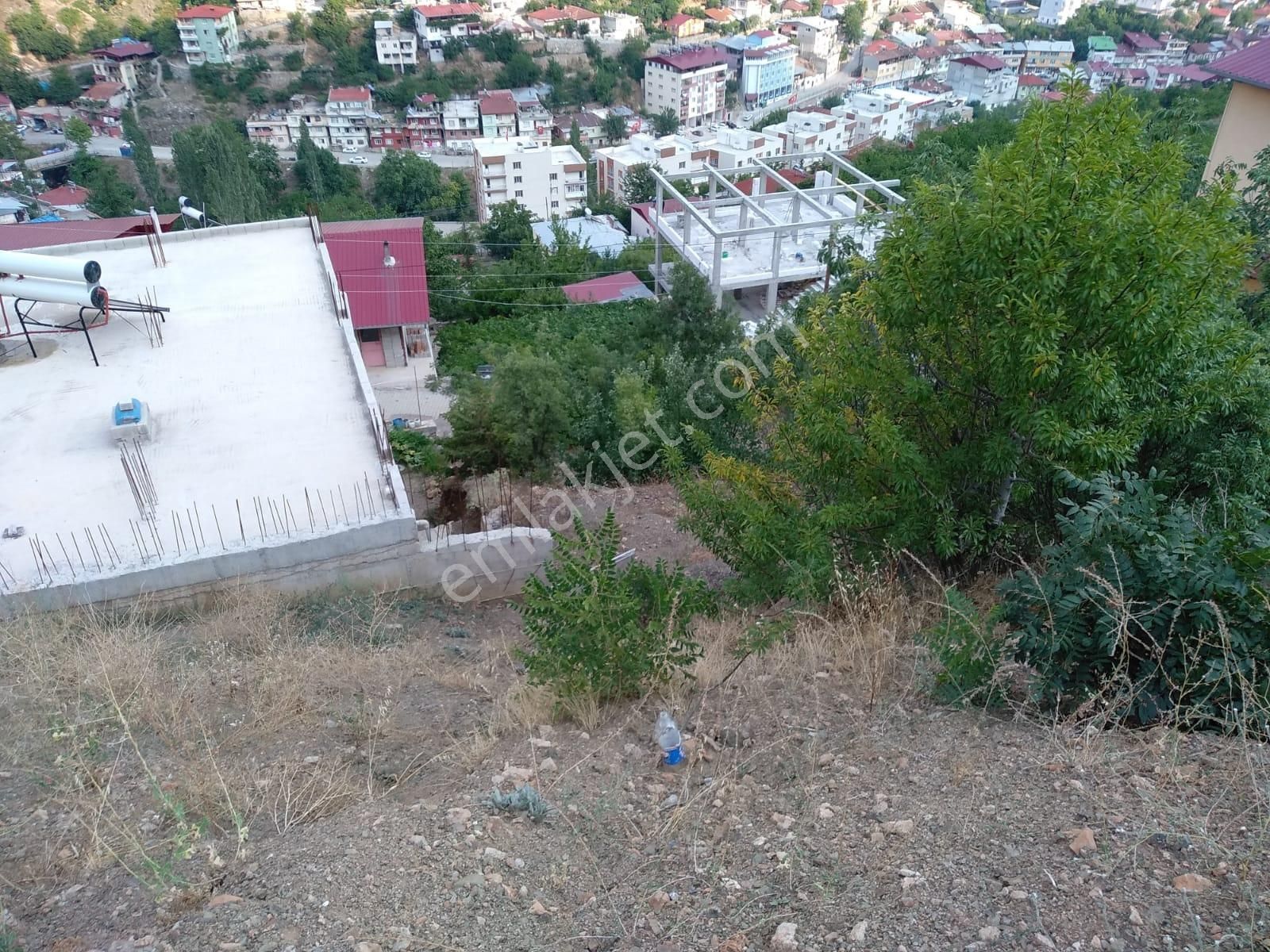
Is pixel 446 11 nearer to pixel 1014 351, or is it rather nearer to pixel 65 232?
pixel 65 232

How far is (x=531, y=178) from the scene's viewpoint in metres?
46.2

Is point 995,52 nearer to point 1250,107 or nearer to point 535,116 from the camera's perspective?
point 535,116

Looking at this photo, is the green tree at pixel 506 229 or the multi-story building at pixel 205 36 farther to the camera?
the multi-story building at pixel 205 36

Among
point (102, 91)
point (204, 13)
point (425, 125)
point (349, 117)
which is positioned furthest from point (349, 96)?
point (204, 13)

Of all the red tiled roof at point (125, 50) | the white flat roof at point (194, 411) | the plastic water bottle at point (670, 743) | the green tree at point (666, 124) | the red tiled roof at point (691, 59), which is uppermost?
the plastic water bottle at point (670, 743)

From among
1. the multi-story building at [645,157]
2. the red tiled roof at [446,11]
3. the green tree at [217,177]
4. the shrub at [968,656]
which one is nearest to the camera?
the shrub at [968,656]

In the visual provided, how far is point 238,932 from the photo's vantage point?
2.56m

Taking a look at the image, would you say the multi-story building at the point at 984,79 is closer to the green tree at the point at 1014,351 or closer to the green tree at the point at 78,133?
the green tree at the point at 78,133

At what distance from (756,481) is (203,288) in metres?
9.26

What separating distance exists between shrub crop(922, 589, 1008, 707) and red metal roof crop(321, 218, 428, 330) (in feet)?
53.1

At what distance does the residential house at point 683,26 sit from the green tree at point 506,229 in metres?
50.5

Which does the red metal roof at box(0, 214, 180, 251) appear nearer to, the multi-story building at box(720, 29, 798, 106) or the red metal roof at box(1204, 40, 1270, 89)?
the red metal roof at box(1204, 40, 1270, 89)

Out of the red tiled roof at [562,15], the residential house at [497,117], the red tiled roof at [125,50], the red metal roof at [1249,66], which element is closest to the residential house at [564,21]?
the red tiled roof at [562,15]

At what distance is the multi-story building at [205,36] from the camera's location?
2505 inches
